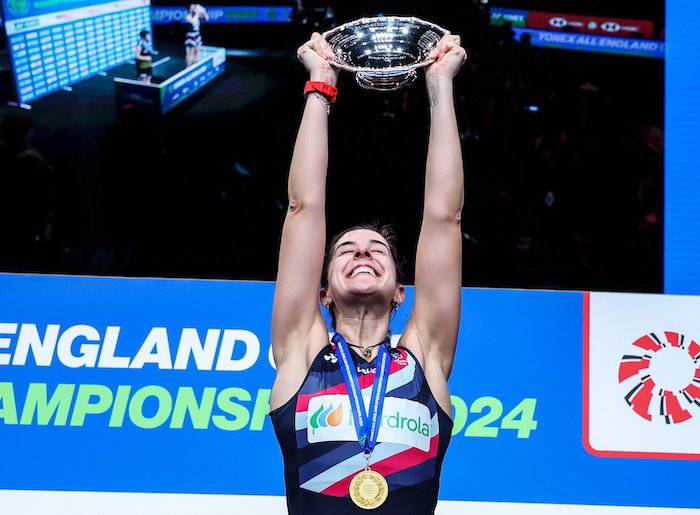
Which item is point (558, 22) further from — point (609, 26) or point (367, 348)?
point (367, 348)

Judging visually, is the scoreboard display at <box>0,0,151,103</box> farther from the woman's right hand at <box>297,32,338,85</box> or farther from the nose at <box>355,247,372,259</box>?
the nose at <box>355,247,372,259</box>

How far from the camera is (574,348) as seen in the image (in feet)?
13.1

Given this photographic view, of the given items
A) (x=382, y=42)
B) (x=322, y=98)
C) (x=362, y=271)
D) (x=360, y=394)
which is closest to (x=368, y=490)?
(x=360, y=394)

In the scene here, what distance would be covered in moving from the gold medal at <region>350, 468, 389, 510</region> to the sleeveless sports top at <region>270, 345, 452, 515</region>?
0.01 m

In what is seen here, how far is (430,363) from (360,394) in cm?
25

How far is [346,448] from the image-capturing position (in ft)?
8.13

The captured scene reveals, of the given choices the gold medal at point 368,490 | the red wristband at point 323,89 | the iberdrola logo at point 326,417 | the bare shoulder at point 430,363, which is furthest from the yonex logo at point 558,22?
the gold medal at point 368,490

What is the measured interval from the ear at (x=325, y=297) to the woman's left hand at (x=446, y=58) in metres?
0.70

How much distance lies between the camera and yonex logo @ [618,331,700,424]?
13.1 ft

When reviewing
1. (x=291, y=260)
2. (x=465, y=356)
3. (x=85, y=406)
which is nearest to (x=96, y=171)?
(x=85, y=406)

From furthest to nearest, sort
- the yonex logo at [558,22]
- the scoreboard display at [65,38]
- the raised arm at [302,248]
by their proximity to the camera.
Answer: the yonex logo at [558,22] < the scoreboard display at [65,38] < the raised arm at [302,248]

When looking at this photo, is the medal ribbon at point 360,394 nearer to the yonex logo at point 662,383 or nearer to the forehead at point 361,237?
the forehead at point 361,237

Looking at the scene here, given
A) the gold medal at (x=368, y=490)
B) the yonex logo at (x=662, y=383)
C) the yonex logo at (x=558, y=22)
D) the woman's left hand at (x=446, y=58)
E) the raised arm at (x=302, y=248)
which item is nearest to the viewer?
the gold medal at (x=368, y=490)

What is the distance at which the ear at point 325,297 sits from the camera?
9.42ft
